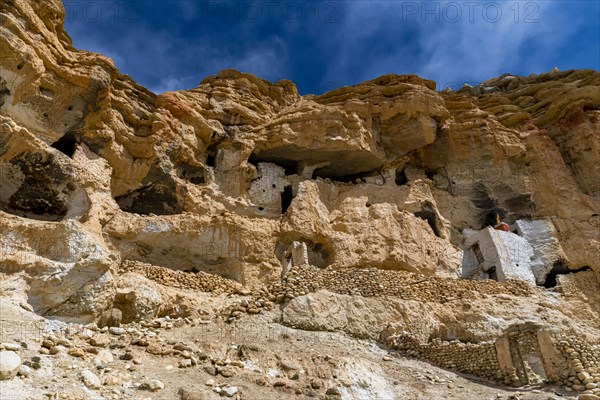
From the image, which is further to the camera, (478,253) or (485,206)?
(485,206)

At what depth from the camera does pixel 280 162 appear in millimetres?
21812

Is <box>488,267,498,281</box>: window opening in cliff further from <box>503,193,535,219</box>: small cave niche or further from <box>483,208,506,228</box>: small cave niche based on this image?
<box>503,193,535,219</box>: small cave niche

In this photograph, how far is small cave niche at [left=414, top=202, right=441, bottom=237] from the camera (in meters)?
20.8

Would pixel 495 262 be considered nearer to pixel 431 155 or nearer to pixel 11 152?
pixel 431 155

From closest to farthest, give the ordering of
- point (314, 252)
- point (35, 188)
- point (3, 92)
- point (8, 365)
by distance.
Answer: point (8, 365)
point (3, 92)
point (35, 188)
point (314, 252)

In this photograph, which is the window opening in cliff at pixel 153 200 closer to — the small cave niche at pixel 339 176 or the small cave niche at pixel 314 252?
the small cave niche at pixel 314 252

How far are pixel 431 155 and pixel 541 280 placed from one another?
7.92 meters

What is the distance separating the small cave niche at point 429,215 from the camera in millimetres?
20781

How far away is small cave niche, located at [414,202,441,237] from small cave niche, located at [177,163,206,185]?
8.94 meters

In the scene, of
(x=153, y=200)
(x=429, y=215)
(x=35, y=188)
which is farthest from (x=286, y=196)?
(x=35, y=188)

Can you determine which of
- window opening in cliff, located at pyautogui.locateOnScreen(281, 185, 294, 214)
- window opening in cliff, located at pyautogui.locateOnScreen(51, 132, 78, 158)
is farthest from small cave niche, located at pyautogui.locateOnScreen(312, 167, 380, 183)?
window opening in cliff, located at pyautogui.locateOnScreen(51, 132, 78, 158)

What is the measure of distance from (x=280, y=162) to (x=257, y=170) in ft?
4.42

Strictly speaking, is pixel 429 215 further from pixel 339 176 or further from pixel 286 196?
pixel 286 196

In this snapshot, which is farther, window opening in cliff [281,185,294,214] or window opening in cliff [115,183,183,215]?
window opening in cliff [281,185,294,214]
